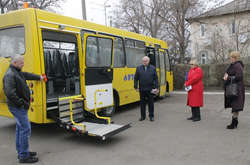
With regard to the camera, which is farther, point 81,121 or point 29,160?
point 81,121

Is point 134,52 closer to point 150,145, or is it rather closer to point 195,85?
point 195,85

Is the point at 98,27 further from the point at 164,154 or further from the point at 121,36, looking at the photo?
the point at 164,154

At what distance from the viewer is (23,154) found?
3.93m

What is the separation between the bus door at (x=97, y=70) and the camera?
239 inches

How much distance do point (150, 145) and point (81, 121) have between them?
1.95 metres

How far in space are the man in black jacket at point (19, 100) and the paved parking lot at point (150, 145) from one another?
14.2 inches

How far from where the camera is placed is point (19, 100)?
365 cm

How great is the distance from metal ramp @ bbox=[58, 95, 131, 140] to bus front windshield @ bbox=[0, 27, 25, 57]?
1559 mm

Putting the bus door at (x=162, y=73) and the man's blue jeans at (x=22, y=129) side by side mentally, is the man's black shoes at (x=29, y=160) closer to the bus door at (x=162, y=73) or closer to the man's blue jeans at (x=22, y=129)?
the man's blue jeans at (x=22, y=129)

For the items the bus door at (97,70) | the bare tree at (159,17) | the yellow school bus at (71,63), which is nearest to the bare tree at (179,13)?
the bare tree at (159,17)

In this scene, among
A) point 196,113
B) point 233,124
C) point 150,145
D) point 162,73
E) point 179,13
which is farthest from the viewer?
point 179,13

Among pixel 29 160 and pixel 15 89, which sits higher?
pixel 15 89

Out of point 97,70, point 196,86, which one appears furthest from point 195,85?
point 97,70

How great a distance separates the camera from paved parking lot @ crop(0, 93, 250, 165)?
403 cm
